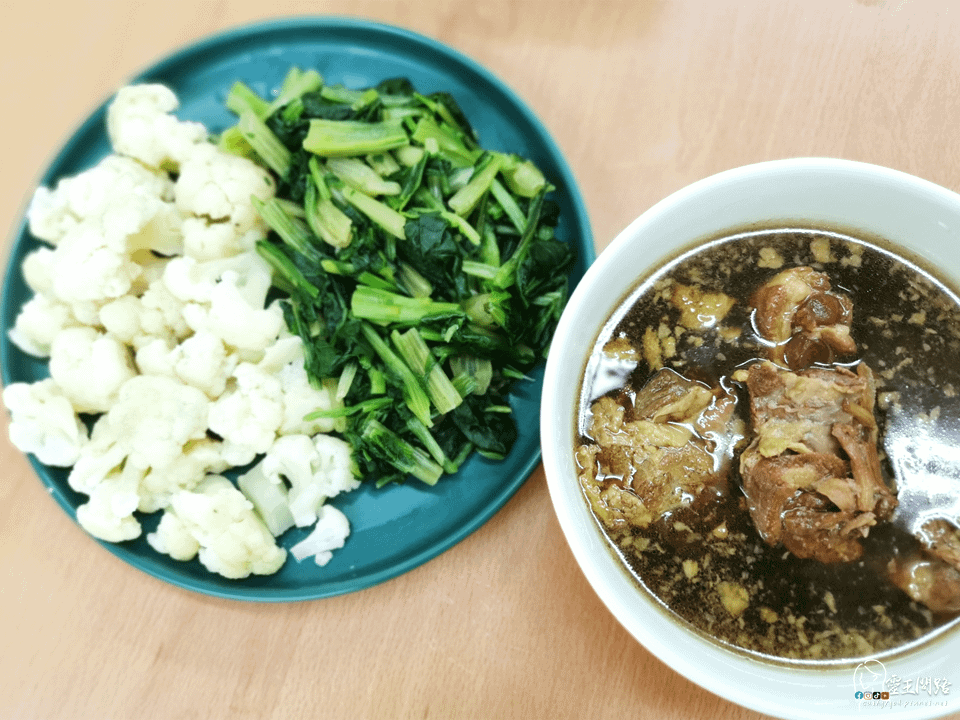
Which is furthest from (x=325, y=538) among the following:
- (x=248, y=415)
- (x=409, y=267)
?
(x=409, y=267)

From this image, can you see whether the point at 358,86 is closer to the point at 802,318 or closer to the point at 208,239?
the point at 208,239

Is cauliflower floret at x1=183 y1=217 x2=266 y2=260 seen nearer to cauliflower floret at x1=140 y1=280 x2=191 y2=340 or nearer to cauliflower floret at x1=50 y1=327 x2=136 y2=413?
cauliflower floret at x1=140 y1=280 x2=191 y2=340

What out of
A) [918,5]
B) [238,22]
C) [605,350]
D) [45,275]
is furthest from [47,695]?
[918,5]

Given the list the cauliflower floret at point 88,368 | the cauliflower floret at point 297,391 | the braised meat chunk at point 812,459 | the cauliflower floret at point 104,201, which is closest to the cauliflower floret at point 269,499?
the cauliflower floret at point 297,391

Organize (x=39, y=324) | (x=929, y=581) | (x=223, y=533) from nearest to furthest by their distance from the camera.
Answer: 1. (x=929, y=581)
2. (x=223, y=533)
3. (x=39, y=324)

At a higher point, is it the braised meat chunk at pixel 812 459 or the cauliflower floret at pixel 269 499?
the braised meat chunk at pixel 812 459

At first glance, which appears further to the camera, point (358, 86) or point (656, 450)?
point (358, 86)

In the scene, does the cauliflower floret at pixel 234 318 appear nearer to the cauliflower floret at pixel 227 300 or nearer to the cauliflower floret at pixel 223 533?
the cauliflower floret at pixel 227 300

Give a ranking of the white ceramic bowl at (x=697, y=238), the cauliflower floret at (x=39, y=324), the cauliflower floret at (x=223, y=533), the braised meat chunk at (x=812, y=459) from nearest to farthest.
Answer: the white ceramic bowl at (x=697, y=238), the braised meat chunk at (x=812, y=459), the cauliflower floret at (x=223, y=533), the cauliflower floret at (x=39, y=324)
